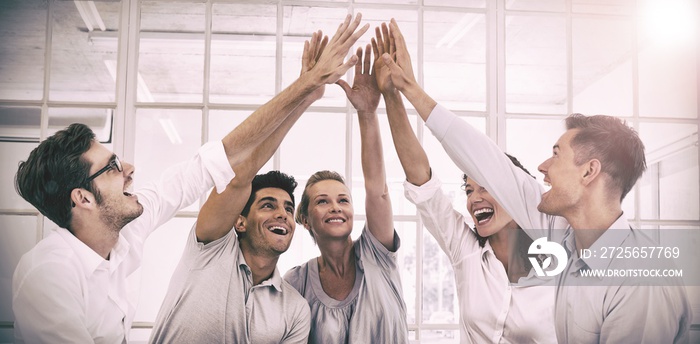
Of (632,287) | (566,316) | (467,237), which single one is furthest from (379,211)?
(632,287)

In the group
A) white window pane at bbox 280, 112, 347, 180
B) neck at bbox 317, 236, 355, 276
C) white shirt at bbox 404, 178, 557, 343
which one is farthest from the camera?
white window pane at bbox 280, 112, 347, 180

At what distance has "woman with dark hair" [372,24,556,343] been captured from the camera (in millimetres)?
2406

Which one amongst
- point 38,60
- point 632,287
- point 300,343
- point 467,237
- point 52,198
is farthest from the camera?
point 38,60

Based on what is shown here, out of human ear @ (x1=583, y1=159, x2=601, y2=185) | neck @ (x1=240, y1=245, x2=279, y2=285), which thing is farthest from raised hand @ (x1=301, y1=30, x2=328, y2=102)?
human ear @ (x1=583, y1=159, x2=601, y2=185)

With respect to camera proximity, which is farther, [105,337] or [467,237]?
[467,237]

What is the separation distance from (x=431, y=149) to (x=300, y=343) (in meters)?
8.70

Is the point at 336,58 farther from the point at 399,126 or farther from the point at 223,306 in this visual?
the point at 223,306

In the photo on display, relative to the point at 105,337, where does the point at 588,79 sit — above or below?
above

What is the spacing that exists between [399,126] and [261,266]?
2.56 feet

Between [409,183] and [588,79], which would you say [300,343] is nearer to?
[409,183]

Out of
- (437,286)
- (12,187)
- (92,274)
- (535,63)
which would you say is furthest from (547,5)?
(437,286)

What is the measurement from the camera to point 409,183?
2424 millimetres

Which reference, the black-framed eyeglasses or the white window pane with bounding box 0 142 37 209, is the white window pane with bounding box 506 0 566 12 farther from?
the white window pane with bounding box 0 142 37 209

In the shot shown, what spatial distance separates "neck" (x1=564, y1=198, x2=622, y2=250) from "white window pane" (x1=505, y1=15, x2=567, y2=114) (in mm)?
3015
